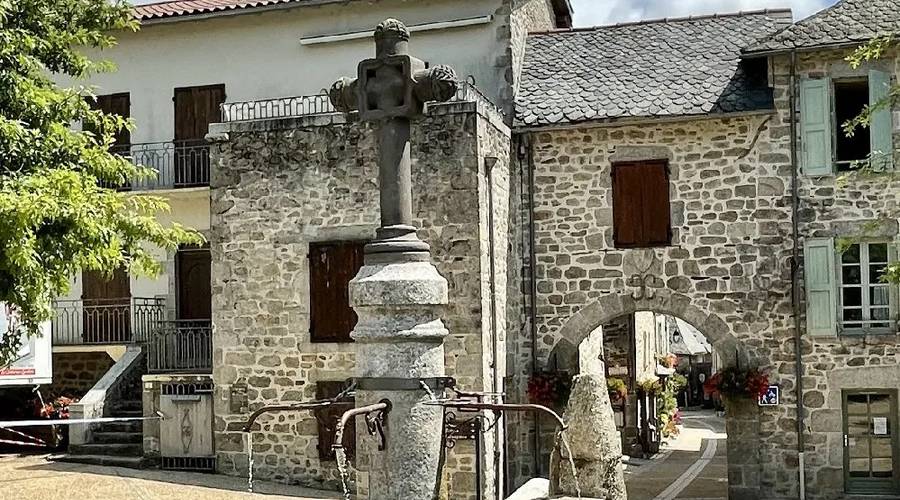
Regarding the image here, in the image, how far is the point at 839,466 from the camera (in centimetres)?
1466

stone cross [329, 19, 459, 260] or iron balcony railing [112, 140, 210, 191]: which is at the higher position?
iron balcony railing [112, 140, 210, 191]

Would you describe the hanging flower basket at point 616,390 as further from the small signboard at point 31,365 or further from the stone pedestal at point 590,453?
the stone pedestal at point 590,453

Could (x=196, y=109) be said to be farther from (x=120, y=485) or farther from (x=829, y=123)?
(x=829, y=123)

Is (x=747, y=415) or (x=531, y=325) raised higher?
(x=531, y=325)

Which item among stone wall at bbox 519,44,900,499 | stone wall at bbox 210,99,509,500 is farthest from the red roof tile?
stone wall at bbox 519,44,900,499

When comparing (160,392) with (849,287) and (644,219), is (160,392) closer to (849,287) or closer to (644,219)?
(644,219)

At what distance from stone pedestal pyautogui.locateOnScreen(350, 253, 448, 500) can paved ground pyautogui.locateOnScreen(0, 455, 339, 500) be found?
26.9 feet

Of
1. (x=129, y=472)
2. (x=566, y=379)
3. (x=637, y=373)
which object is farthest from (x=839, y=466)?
(x=129, y=472)

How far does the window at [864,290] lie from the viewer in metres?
14.7

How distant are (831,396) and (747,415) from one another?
3.71ft

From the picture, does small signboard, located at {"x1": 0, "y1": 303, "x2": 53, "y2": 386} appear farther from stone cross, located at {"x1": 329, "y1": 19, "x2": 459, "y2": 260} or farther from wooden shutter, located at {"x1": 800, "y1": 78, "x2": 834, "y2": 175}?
stone cross, located at {"x1": 329, "y1": 19, "x2": 459, "y2": 260}

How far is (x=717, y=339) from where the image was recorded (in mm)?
15125

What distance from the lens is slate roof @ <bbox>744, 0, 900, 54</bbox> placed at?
14.5 m

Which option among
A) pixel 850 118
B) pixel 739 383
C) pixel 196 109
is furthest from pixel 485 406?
pixel 196 109
